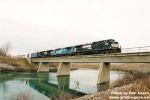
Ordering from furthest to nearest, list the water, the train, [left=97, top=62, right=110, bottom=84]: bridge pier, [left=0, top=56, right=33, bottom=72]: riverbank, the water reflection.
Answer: [left=0, top=56, right=33, bottom=72]: riverbank
the train
[left=97, top=62, right=110, bottom=84]: bridge pier
the water reflection
the water

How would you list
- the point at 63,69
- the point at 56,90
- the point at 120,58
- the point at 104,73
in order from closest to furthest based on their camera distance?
the point at 56,90
the point at 120,58
the point at 104,73
the point at 63,69

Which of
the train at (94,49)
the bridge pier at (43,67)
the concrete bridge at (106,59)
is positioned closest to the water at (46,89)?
the concrete bridge at (106,59)

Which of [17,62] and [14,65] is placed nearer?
[14,65]

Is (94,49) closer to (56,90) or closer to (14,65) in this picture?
(56,90)

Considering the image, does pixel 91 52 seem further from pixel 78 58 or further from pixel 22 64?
pixel 22 64

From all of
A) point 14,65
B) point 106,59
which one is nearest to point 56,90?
point 106,59

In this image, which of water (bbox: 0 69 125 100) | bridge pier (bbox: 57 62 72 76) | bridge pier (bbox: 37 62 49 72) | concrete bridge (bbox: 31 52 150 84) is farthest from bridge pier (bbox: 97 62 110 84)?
bridge pier (bbox: 37 62 49 72)

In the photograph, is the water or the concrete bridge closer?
the water

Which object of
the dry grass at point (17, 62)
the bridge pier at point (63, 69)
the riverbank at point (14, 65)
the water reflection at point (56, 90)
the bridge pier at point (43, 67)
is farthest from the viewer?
the dry grass at point (17, 62)

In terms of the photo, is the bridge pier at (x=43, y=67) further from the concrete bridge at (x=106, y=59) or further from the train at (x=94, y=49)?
the concrete bridge at (x=106, y=59)

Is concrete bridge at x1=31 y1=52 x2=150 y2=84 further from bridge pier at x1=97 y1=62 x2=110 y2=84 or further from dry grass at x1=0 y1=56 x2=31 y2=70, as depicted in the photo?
dry grass at x1=0 y1=56 x2=31 y2=70

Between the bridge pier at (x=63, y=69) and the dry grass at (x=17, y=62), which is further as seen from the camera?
the dry grass at (x=17, y=62)

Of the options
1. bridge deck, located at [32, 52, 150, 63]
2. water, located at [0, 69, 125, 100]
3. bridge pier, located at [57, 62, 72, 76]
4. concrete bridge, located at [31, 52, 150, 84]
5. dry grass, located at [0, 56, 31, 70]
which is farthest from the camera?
dry grass, located at [0, 56, 31, 70]

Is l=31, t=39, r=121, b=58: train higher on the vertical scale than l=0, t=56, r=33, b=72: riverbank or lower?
higher
